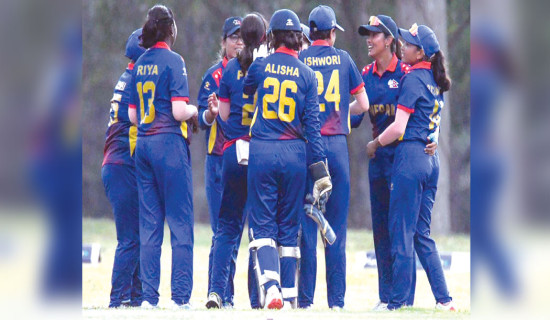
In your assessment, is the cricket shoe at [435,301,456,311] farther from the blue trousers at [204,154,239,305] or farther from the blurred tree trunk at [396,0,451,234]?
the blurred tree trunk at [396,0,451,234]

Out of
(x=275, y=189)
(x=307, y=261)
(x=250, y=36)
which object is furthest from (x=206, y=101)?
(x=307, y=261)

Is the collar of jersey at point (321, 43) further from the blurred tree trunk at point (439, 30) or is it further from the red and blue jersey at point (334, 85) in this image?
the blurred tree trunk at point (439, 30)

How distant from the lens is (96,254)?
1384 cm

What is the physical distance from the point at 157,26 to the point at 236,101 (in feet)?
2.93

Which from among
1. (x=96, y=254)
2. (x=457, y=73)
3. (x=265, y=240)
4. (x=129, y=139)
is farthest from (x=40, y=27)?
(x=457, y=73)

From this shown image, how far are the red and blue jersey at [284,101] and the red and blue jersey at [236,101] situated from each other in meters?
0.43

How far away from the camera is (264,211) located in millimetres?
7332

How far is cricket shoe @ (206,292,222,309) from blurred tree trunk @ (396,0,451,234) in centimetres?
1166

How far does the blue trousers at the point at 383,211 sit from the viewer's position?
→ 27.5 ft

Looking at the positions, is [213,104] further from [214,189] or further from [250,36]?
[214,189]

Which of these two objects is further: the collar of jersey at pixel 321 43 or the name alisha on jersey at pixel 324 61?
the collar of jersey at pixel 321 43

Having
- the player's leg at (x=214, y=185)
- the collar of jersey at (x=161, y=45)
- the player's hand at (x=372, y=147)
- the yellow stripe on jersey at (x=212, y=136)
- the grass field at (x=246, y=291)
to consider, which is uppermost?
the collar of jersey at (x=161, y=45)

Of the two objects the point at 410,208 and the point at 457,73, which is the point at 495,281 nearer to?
the point at 410,208

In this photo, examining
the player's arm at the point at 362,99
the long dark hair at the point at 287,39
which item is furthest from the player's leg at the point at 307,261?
the long dark hair at the point at 287,39
